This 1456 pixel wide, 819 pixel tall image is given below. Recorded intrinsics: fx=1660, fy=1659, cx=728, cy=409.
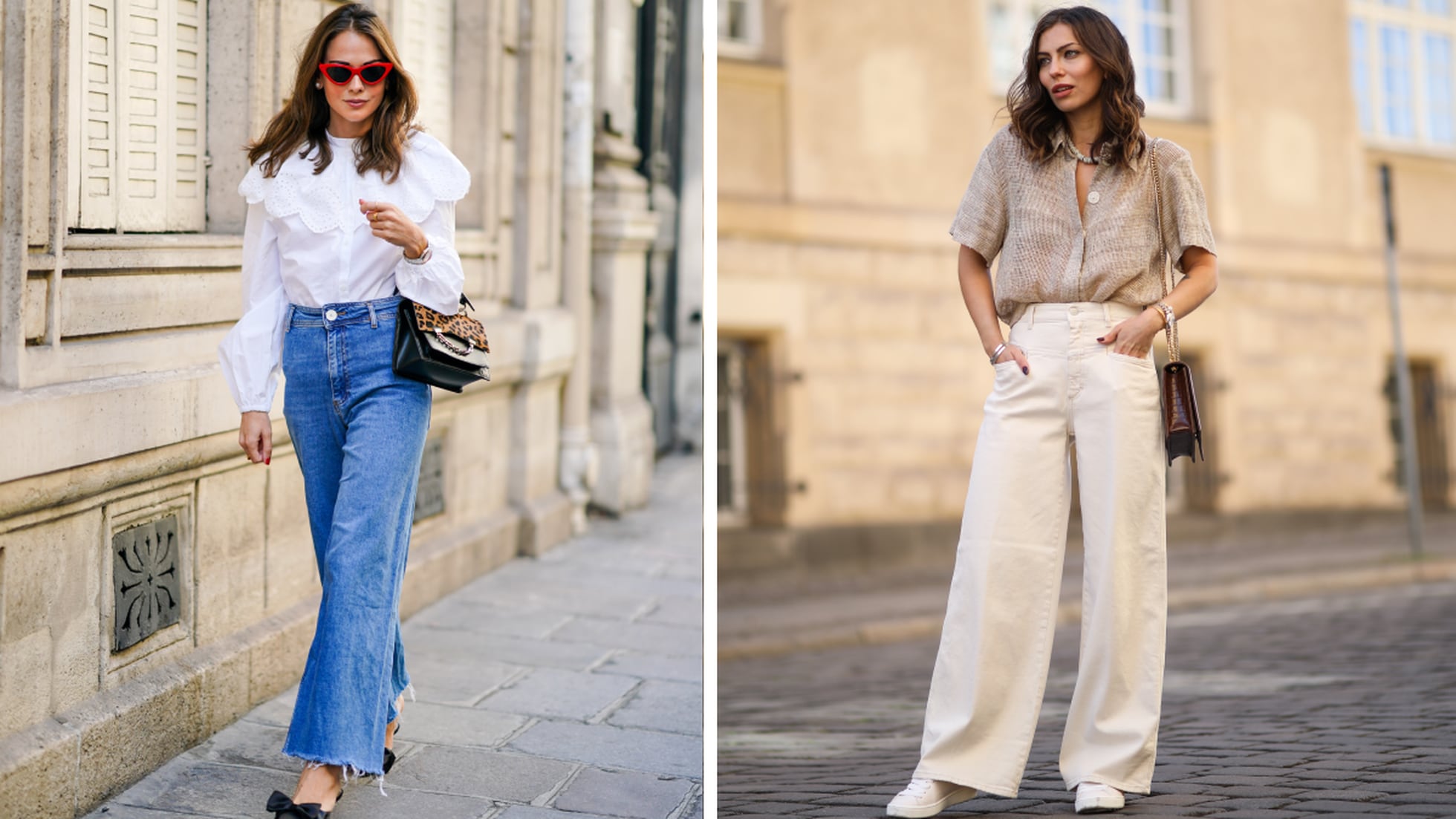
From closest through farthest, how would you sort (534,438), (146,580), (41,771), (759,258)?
(41,771) → (146,580) → (534,438) → (759,258)

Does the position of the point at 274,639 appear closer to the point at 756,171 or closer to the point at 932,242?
the point at 756,171

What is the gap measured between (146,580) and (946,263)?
1046cm

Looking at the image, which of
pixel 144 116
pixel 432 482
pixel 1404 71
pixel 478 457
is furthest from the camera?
pixel 1404 71

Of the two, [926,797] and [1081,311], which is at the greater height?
[1081,311]

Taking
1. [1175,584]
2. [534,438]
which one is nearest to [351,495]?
[534,438]

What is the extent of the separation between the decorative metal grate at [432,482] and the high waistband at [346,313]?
8.24 ft

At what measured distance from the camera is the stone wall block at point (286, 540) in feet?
15.8

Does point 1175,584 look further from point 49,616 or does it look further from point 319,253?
point 49,616

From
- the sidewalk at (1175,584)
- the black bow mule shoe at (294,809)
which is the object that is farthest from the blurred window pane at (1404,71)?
the black bow mule shoe at (294,809)

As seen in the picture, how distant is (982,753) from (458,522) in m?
3.39

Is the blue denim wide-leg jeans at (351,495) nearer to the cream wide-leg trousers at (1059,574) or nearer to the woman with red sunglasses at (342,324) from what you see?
the woman with red sunglasses at (342,324)

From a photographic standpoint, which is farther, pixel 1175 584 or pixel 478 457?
pixel 1175 584

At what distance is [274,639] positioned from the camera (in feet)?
15.5

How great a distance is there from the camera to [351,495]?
3.67m
